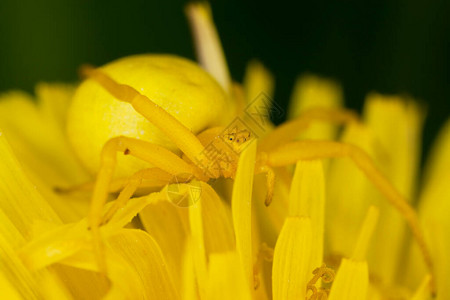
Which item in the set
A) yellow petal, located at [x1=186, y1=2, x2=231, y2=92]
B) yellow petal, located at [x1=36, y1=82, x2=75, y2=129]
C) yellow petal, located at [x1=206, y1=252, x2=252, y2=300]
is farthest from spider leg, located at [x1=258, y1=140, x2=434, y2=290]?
yellow petal, located at [x1=36, y1=82, x2=75, y2=129]

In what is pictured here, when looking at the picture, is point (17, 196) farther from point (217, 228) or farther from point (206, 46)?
point (206, 46)

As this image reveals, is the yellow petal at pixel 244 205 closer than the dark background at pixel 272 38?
Yes

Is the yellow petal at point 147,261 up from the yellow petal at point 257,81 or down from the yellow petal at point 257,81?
down

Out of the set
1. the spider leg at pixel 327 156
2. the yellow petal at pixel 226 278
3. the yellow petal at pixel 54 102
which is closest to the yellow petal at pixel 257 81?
the yellow petal at pixel 54 102

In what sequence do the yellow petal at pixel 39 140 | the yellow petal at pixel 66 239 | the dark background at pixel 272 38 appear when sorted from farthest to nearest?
the dark background at pixel 272 38 → the yellow petal at pixel 39 140 → the yellow petal at pixel 66 239

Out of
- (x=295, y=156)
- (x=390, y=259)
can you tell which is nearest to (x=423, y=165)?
(x=390, y=259)

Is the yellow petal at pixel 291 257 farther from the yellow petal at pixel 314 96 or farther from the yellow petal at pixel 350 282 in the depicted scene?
the yellow petal at pixel 314 96
